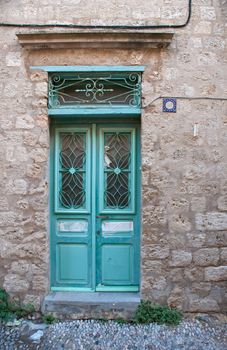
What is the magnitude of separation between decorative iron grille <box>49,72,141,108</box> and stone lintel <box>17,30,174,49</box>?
32 cm

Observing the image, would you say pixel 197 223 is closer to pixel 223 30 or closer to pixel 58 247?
pixel 58 247

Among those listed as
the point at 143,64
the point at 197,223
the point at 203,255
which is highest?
the point at 143,64

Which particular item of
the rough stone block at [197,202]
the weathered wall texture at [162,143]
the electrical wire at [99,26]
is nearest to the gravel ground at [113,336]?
the weathered wall texture at [162,143]

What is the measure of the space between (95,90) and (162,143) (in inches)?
39.7

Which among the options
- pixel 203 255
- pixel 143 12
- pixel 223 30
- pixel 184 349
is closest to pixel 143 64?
pixel 143 12

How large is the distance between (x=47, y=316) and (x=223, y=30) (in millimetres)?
3823

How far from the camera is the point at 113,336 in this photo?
3.91 metres

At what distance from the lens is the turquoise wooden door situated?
14.7 ft

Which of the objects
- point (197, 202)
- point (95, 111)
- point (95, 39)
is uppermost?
point (95, 39)

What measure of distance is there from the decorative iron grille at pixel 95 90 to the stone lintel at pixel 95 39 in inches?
12.5

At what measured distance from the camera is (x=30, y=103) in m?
4.22

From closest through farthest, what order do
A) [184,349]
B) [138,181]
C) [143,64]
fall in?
[184,349]
[143,64]
[138,181]

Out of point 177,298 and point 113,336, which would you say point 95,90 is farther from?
point 113,336

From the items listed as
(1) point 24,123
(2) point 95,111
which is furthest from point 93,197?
(1) point 24,123
